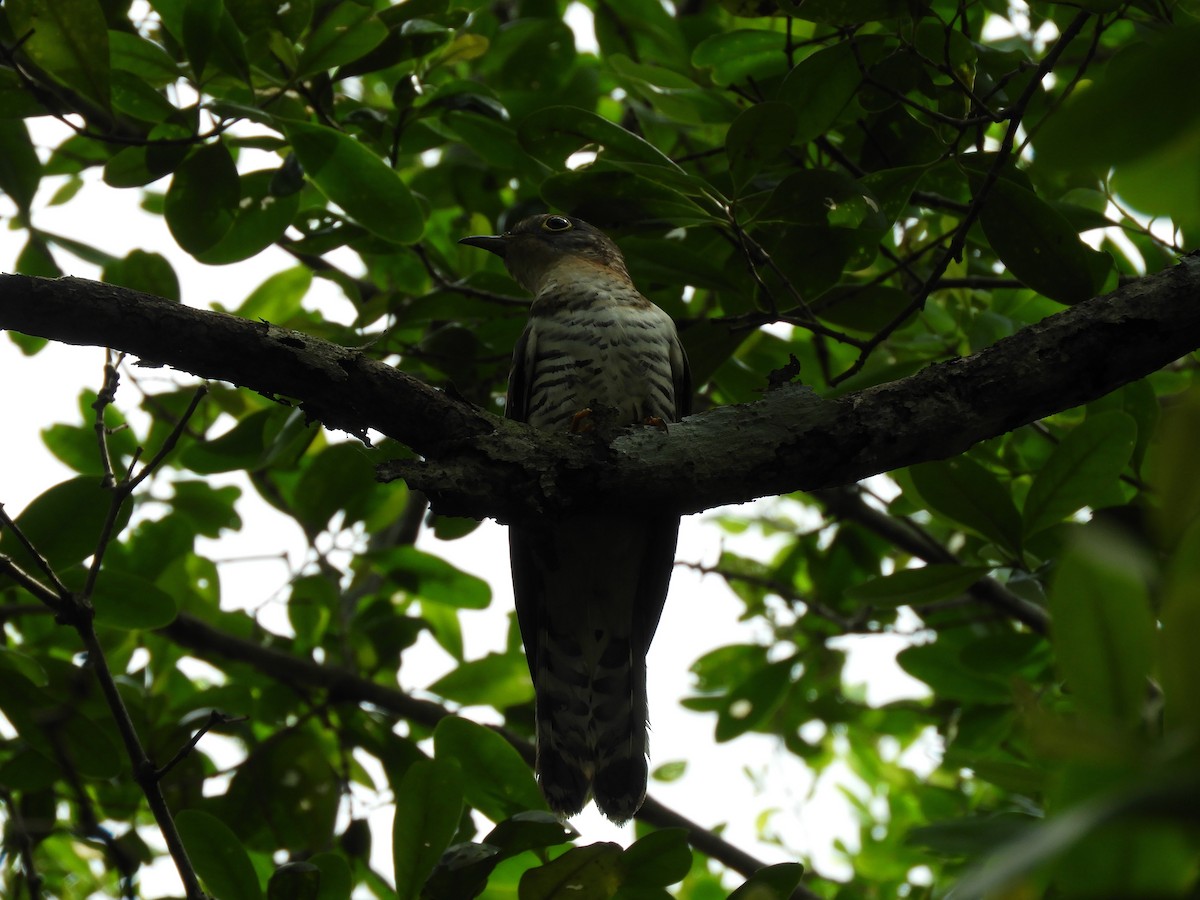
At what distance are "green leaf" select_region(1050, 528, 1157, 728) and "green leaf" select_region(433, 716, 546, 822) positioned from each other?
2.25m

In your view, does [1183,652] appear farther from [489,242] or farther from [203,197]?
[489,242]

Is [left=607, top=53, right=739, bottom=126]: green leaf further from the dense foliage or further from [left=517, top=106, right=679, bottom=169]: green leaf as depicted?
[left=517, top=106, right=679, bottom=169]: green leaf

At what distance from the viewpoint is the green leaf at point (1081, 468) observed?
2.78m

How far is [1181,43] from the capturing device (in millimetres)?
845

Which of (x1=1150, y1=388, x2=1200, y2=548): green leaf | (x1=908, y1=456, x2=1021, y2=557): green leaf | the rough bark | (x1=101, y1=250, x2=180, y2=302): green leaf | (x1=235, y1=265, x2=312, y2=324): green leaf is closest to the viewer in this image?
(x1=1150, y1=388, x2=1200, y2=548): green leaf

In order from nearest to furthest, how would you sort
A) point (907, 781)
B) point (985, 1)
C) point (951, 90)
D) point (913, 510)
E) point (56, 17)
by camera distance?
1. point (56, 17)
2. point (951, 90)
3. point (985, 1)
4. point (913, 510)
5. point (907, 781)

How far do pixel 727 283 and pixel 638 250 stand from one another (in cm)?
29

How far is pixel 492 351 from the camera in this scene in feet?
13.4

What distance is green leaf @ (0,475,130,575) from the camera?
9.94 feet

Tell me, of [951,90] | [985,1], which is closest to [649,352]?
[951,90]

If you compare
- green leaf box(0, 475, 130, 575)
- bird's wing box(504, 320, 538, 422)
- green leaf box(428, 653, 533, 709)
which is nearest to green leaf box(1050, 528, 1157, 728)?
green leaf box(0, 475, 130, 575)

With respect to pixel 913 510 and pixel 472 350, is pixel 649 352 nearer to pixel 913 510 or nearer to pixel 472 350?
pixel 472 350

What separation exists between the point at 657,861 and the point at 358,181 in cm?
212

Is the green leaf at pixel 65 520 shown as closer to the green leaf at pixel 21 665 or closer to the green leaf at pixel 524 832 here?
the green leaf at pixel 21 665
